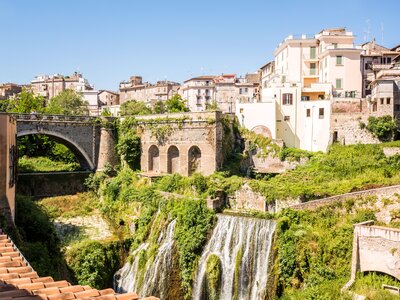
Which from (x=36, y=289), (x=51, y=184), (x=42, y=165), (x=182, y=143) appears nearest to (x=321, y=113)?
(x=182, y=143)

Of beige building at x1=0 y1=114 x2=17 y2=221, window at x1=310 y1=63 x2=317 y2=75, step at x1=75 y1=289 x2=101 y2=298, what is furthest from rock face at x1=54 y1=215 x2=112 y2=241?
window at x1=310 y1=63 x2=317 y2=75

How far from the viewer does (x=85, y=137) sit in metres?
39.5

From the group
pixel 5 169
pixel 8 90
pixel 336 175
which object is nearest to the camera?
pixel 5 169

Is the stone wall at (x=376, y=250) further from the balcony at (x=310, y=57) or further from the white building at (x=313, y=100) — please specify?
the balcony at (x=310, y=57)

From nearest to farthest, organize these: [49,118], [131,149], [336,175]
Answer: [336,175], [49,118], [131,149]

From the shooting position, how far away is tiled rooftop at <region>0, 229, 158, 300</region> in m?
7.49

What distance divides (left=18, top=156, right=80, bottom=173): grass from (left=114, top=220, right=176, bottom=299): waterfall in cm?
1765

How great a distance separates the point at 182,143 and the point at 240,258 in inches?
556

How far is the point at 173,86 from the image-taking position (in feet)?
289

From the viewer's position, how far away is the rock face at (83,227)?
28750mm

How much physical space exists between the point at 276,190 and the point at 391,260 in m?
8.67

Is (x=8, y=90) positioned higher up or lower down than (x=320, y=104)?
higher up

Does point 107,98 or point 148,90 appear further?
point 107,98

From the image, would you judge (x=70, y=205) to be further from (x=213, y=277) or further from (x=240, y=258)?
(x=240, y=258)
